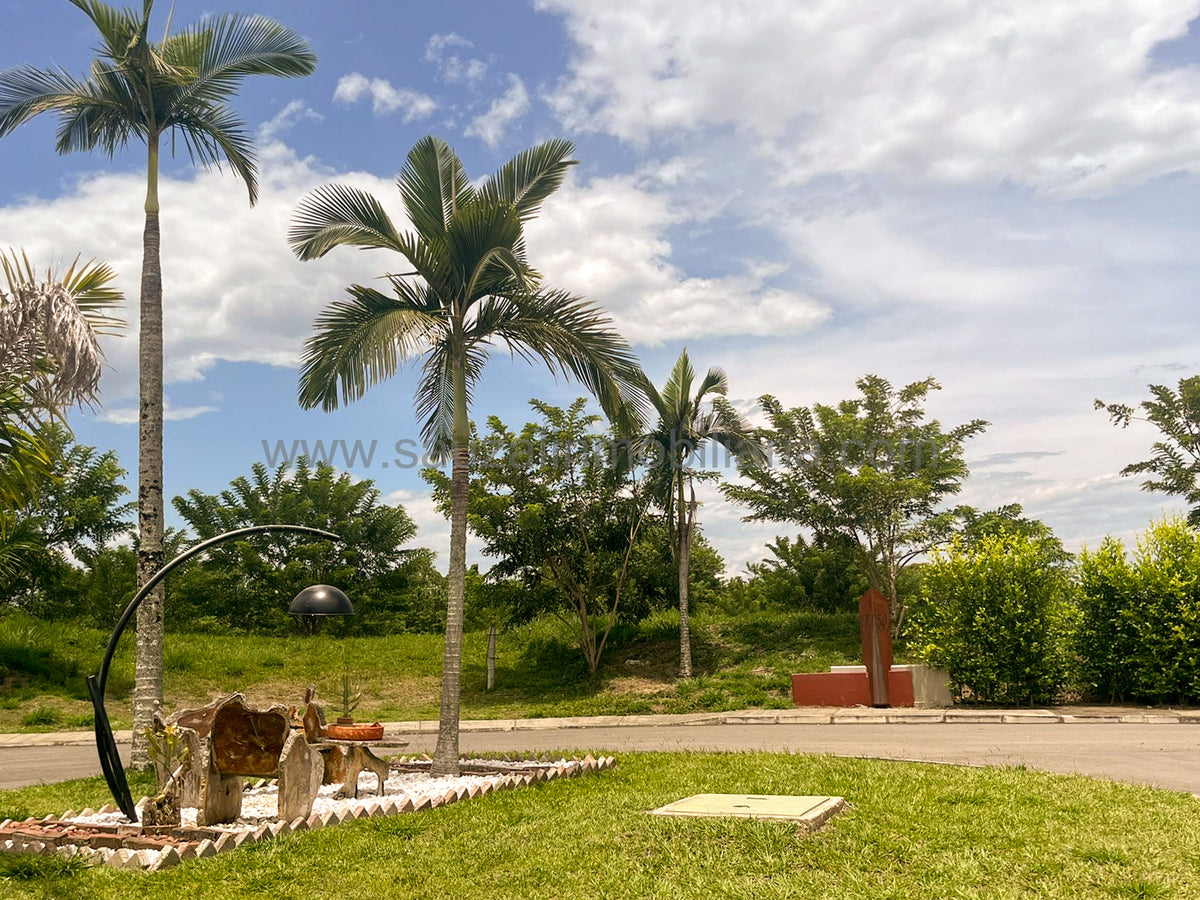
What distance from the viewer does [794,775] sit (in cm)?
911

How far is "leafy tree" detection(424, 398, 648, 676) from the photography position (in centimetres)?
2550

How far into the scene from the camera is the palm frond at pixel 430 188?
11.3 meters

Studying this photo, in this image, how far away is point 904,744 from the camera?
505 inches

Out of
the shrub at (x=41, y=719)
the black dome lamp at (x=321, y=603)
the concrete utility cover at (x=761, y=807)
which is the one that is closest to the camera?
the concrete utility cover at (x=761, y=807)

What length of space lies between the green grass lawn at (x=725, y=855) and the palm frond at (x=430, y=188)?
656 cm

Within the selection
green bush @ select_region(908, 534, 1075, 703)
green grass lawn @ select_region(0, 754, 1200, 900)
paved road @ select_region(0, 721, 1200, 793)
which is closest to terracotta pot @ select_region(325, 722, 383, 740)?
green grass lawn @ select_region(0, 754, 1200, 900)

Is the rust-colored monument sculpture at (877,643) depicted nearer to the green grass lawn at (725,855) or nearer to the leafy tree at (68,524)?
the green grass lawn at (725,855)

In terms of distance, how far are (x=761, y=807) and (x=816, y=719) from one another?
415 inches

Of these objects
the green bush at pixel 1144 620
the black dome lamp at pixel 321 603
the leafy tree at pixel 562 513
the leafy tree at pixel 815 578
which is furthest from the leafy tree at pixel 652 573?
the black dome lamp at pixel 321 603

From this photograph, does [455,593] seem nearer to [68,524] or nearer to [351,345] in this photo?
[351,345]

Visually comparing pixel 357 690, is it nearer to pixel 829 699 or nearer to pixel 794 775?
pixel 829 699

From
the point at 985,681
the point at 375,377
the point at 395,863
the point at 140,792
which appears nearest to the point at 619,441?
the point at 985,681

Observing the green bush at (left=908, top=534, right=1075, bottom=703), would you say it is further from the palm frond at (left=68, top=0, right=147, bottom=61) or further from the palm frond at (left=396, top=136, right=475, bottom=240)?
the palm frond at (left=68, top=0, right=147, bottom=61)

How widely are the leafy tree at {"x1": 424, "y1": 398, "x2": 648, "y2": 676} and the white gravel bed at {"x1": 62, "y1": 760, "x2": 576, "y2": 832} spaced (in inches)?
562
